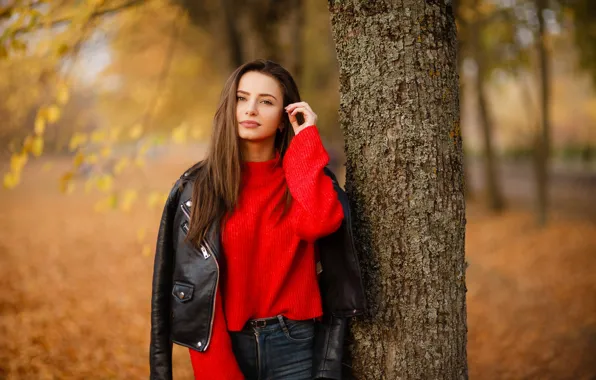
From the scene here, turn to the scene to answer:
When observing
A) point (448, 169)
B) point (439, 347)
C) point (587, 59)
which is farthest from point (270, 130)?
point (587, 59)

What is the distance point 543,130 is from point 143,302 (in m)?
9.11

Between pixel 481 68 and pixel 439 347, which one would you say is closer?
pixel 439 347

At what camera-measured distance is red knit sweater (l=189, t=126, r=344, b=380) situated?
2146 mm

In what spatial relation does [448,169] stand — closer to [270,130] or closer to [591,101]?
[270,130]

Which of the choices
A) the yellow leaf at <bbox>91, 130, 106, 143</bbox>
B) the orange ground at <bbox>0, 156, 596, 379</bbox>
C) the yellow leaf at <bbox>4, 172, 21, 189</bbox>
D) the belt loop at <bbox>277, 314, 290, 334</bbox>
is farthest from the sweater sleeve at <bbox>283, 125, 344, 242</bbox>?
the orange ground at <bbox>0, 156, 596, 379</bbox>

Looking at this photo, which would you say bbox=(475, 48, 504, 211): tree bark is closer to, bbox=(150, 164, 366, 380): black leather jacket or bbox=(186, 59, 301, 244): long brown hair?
bbox=(186, 59, 301, 244): long brown hair

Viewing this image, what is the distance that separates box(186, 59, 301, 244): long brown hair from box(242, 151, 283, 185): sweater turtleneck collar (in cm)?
6

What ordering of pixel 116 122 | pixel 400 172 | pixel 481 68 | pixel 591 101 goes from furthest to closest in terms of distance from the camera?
pixel 591 101 → pixel 116 122 → pixel 481 68 → pixel 400 172

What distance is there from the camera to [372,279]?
234 centimetres

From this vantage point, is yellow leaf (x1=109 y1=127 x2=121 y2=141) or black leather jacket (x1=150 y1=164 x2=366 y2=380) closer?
black leather jacket (x1=150 y1=164 x2=366 y2=380)

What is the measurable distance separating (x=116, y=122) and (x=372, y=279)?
15.3m

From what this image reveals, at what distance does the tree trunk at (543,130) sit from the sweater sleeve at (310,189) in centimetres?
923

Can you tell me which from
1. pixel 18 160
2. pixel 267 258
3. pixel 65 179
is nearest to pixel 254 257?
pixel 267 258

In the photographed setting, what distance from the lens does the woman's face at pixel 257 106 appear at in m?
2.27
